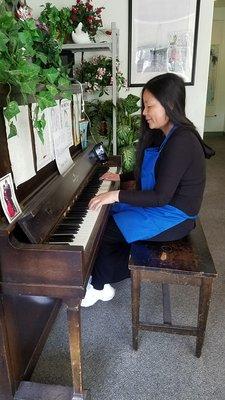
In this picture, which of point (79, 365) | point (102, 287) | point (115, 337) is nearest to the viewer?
point (79, 365)

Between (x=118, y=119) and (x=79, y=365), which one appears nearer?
(x=79, y=365)

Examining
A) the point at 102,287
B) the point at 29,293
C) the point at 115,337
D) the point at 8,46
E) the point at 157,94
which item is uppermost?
the point at 8,46

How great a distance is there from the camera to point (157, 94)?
138 cm

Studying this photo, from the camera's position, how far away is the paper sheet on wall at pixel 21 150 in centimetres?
107

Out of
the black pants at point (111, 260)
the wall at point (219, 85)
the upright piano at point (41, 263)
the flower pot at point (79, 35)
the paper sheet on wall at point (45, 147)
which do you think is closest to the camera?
the upright piano at point (41, 263)

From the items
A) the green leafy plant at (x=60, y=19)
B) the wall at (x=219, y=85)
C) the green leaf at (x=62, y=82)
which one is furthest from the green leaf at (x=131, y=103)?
the wall at (x=219, y=85)

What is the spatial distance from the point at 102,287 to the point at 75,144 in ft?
2.74

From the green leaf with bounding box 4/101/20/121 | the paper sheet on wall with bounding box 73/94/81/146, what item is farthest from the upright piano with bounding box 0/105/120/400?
the paper sheet on wall with bounding box 73/94/81/146

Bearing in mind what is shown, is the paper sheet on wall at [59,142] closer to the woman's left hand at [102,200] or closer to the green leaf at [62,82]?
the woman's left hand at [102,200]

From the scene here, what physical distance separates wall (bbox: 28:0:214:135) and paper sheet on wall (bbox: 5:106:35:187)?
2257mm

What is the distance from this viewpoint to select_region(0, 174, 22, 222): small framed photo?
3.18 ft

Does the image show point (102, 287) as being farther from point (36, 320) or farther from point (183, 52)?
point (183, 52)

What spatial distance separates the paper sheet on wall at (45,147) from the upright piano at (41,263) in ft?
0.16

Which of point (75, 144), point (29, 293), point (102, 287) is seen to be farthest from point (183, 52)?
point (29, 293)
